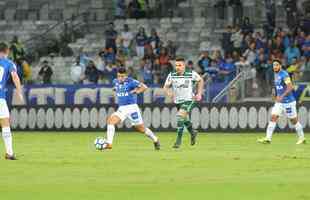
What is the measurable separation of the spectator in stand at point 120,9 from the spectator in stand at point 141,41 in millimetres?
4168

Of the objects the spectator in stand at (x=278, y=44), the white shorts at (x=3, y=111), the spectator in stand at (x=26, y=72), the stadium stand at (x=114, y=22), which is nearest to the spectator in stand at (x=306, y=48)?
the stadium stand at (x=114, y=22)

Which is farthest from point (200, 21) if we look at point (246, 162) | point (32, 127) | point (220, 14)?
point (246, 162)

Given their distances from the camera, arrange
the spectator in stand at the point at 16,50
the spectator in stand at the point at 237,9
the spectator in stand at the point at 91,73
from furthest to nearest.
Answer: the spectator in stand at the point at 16,50
the spectator in stand at the point at 237,9
the spectator in stand at the point at 91,73

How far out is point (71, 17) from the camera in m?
51.5

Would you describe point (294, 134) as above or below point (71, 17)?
below

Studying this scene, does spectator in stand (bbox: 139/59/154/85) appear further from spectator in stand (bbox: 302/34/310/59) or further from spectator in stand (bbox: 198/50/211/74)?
spectator in stand (bbox: 302/34/310/59)

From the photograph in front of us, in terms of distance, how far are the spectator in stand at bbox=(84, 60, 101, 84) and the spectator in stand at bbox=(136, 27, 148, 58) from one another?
2.48m

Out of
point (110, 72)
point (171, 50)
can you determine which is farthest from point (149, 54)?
point (110, 72)

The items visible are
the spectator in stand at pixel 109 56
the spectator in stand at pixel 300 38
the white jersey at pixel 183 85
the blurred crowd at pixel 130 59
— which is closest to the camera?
the white jersey at pixel 183 85

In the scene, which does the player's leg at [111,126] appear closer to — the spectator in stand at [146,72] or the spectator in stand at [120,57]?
the spectator in stand at [146,72]

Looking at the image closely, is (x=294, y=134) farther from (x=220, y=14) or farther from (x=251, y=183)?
(x=251, y=183)

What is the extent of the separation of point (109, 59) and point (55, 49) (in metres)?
6.13

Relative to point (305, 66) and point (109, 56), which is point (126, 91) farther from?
point (109, 56)

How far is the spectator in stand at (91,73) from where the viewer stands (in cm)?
4350
